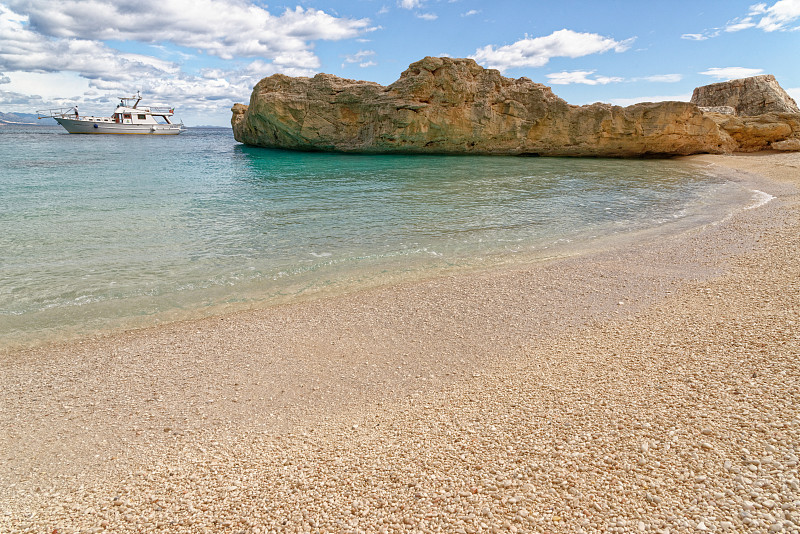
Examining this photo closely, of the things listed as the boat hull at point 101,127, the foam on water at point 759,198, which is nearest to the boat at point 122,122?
the boat hull at point 101,127

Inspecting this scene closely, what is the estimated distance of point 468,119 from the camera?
127ft

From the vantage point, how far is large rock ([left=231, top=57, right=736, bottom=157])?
34.4 m

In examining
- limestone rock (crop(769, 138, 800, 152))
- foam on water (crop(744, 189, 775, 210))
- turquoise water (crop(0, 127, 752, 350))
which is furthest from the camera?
limestone rock (crop(769, 138, 800, 152))

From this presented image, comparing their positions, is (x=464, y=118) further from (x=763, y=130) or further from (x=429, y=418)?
(x=429, y=418)

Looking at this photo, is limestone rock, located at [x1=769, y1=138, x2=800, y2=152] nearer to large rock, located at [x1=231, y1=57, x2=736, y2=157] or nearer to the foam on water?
large rock, located at [x1=231, y1=57, x2=736, y2=157]

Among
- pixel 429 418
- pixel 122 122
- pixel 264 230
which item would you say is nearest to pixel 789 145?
pixel 264 230

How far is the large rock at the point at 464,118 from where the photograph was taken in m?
34.4

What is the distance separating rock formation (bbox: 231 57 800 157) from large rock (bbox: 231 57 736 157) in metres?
0.08

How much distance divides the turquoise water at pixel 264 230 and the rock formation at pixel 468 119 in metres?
12.6

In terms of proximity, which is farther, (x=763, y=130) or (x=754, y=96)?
(x=754, y=96)

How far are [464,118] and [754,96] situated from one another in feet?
116

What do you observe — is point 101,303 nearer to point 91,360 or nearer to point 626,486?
point 91,360

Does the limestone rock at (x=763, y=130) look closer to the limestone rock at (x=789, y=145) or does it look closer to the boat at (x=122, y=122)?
the limestone rock at (x=789, y=145)

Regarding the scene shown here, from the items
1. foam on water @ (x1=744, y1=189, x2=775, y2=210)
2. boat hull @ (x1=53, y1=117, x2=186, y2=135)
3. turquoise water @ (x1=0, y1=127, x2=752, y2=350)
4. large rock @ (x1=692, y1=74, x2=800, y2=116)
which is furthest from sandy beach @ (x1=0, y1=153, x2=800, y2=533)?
boat hull @ (x1=53, y1=117, x2=186, y2=135)
